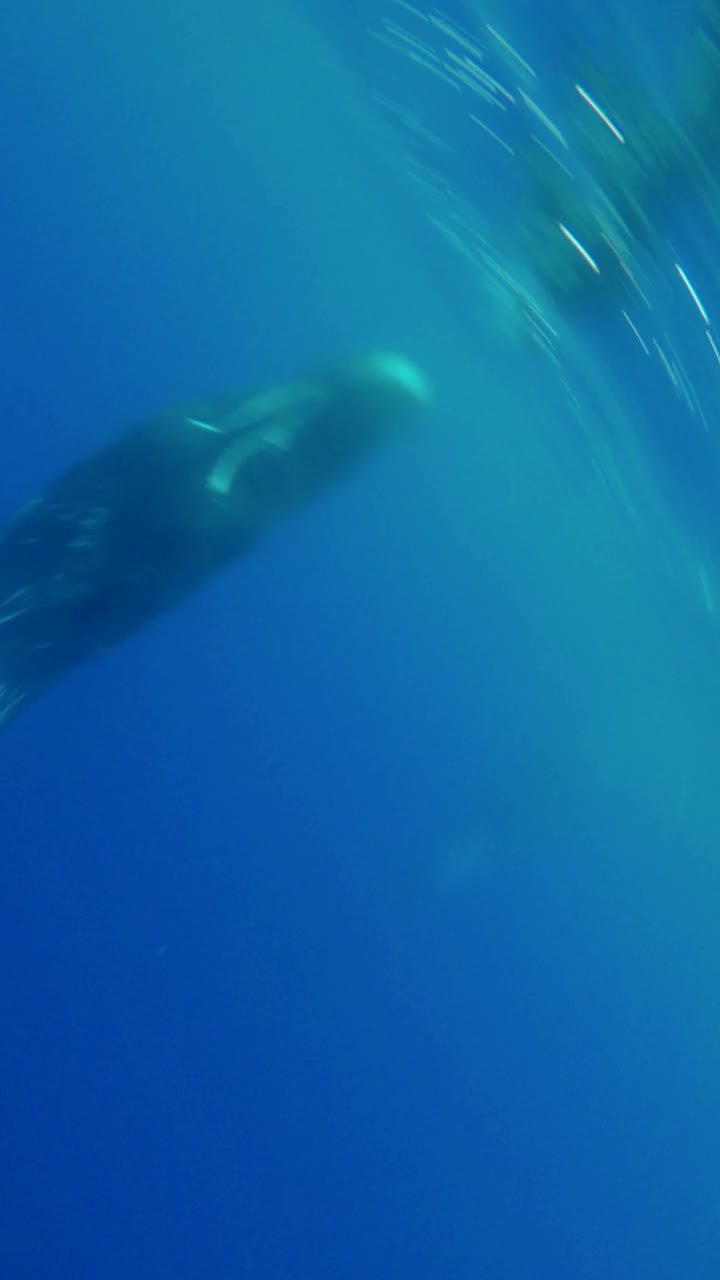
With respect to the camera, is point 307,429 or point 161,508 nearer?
point 161,508

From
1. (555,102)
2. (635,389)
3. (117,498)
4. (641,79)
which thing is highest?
(117,498)

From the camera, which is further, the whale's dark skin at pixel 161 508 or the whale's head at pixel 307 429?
the whale's head at pixel 307 429

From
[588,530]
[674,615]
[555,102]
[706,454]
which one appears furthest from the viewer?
[588,530]

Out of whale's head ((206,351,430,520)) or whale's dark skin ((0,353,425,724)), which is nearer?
whale's dark skin ((0,353,425,724))

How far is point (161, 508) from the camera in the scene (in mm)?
7113

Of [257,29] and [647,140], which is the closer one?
[647,140]

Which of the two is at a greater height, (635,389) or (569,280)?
(569,280)

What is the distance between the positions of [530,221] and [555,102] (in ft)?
3.70

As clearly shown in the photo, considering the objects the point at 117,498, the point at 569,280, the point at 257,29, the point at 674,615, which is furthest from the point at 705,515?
the point at 257,29

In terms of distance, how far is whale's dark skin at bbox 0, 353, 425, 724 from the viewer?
7.04 meters

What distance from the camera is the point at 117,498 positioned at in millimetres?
7008

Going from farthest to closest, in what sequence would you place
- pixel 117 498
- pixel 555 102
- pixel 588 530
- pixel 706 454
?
pixel 588 530 → pixel 117 498 → pixel 706 454 → pixel 555 102

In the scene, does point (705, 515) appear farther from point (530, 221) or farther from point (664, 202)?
point (664, 202)

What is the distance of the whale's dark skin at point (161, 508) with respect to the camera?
23.1 feet
